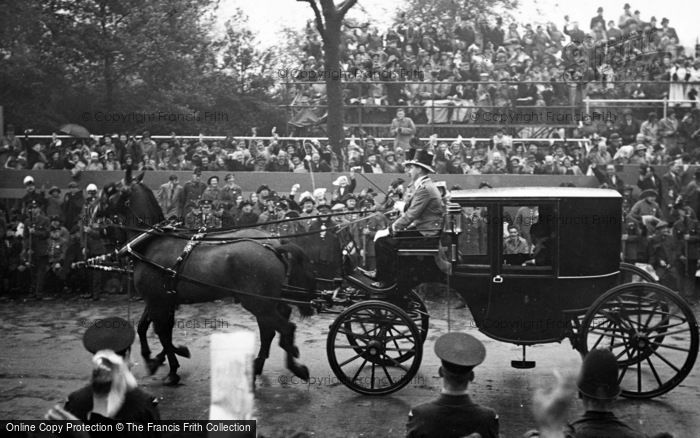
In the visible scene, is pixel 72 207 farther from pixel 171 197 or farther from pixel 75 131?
pixel 75 131

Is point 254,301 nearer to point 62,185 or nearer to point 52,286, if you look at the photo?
A: point 52,286

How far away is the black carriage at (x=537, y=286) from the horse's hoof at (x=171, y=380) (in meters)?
1.74

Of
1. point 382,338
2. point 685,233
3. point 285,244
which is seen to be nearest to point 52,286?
point 285,244

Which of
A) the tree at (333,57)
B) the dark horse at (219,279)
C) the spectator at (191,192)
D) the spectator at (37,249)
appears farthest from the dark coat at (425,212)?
the tree at (333,57)

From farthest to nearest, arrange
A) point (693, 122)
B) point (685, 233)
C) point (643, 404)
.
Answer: point (693, 122)
point (685, 233)
point (643, 404)

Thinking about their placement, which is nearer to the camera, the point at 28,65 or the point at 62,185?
the point at 62,185

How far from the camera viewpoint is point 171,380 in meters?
8.06

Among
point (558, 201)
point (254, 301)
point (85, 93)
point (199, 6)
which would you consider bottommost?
point (254, 301)

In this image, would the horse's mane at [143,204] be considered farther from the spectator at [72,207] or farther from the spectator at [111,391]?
the spectator at [72,207]

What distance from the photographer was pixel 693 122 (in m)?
16.9

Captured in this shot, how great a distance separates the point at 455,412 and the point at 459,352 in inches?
12.7

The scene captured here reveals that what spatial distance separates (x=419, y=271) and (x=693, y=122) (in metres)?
11.5

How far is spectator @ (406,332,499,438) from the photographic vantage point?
155 inches

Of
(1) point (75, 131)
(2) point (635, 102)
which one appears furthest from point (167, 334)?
(2) point (635, 102)
